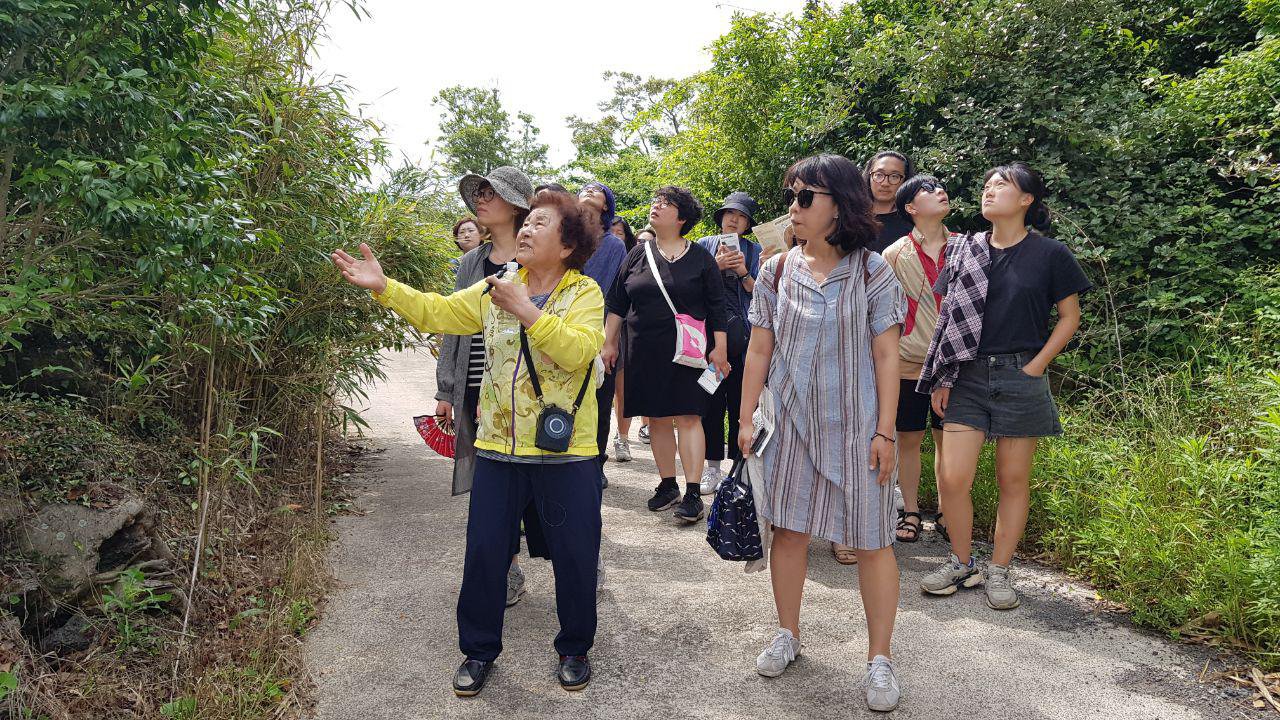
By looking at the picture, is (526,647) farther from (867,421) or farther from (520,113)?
(520,113)

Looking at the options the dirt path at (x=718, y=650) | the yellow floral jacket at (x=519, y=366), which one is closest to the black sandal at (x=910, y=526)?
the dirt path at (x=718, y=650)

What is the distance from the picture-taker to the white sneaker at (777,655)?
3113mm

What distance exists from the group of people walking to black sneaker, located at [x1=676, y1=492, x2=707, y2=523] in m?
1.28

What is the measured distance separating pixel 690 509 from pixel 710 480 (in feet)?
2.25

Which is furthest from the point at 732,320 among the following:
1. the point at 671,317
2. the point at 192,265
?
the point at 192,265

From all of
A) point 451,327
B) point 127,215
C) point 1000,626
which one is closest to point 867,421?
point 1000,626

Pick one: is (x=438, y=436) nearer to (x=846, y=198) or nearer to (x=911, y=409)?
(x=846, y=198)

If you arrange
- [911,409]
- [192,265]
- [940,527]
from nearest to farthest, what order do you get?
[192,265], [911,409], [940,527]

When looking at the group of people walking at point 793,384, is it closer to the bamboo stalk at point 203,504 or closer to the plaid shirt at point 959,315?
the plaid shirt at point 959,315

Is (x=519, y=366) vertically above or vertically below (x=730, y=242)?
below

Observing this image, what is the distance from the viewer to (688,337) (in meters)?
4.89

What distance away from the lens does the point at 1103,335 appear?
17.8 ft

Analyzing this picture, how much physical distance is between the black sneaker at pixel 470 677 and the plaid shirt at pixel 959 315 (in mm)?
2279

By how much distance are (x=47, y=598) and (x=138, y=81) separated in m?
1.90
